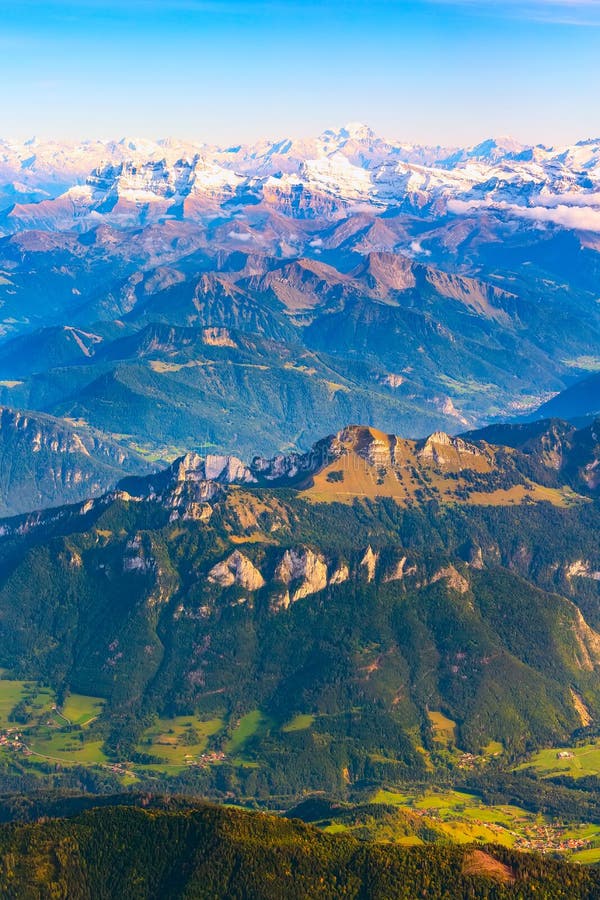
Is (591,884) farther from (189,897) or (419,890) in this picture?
(189,897)

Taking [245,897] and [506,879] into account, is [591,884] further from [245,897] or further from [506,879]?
[245,897]

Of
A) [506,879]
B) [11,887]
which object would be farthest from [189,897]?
[506,879]

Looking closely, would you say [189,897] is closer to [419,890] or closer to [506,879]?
[419,890]

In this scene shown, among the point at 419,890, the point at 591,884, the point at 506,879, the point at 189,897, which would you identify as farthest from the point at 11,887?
the point at 591,884

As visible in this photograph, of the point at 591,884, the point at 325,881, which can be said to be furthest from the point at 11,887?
the point at 591,884

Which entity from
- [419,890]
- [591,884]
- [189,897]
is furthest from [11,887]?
[591,884]

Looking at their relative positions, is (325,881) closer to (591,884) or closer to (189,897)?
(189,897)
